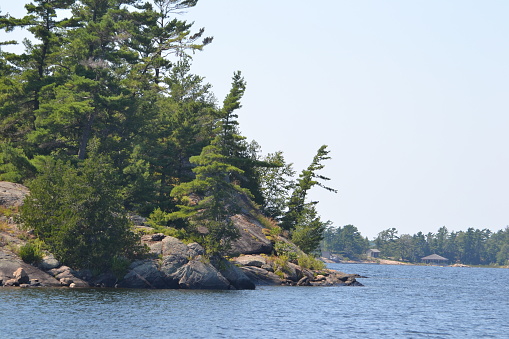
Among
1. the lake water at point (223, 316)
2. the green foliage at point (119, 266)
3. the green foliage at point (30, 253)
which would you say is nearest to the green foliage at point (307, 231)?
the lake water at point (223, 316)

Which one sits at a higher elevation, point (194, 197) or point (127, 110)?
point (127, 110)

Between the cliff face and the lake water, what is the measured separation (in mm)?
2163

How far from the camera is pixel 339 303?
177 feet

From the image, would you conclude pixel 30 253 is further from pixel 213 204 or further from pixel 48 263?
pixel 213 204

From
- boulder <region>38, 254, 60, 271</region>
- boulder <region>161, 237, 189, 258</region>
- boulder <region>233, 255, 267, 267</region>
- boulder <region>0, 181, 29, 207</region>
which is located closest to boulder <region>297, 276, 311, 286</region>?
boulder <region>233, 255, 267, 267</region>

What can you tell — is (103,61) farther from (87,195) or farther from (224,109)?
(87,195)

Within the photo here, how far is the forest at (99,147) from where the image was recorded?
50531 mm

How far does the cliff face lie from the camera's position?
46.8 m

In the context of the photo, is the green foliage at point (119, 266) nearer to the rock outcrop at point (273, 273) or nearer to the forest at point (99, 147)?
the forest at point (99, 147)

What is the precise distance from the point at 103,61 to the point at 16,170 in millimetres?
14868

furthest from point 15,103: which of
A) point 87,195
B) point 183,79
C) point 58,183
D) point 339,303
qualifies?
point 339,303

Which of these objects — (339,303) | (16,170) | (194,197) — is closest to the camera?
(339,303)

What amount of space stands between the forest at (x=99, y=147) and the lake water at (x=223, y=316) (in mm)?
6685

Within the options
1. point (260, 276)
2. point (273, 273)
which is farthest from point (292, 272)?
point (260, 276)
